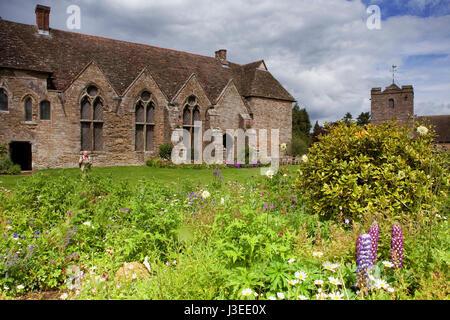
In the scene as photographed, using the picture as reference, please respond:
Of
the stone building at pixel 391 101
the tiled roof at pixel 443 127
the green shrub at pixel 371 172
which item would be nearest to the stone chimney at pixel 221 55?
the stone building at pixel 391 101

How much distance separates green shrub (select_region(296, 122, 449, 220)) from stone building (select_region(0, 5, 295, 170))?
19.1 m

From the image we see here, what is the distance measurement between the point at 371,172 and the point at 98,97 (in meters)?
20.8

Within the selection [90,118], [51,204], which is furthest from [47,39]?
[51,204]

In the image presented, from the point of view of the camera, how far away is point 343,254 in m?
3.59

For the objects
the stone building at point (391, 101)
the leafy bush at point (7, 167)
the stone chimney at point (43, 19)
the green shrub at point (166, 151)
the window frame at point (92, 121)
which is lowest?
the leafy bush at point (7, 167)

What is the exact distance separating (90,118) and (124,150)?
125 inches

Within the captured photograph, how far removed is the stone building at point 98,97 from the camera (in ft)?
64.2

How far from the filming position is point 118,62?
24453 mm

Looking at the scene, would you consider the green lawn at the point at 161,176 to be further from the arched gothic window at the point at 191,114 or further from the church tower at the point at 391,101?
the church tower at the point at 391,101

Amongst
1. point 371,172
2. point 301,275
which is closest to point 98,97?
point 371,172

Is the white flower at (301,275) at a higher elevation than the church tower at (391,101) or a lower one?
lower
